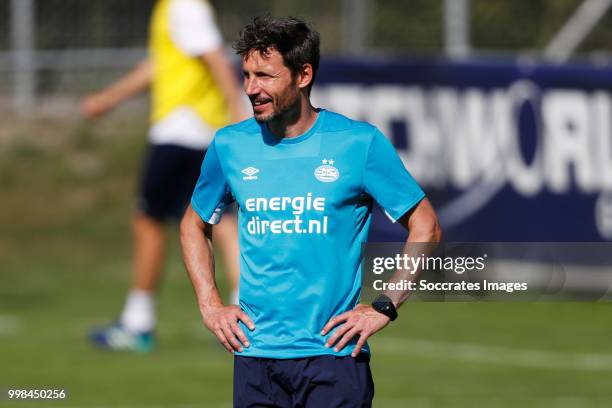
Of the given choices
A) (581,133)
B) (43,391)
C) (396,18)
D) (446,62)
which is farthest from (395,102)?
(43,391)

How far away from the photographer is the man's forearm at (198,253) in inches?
228

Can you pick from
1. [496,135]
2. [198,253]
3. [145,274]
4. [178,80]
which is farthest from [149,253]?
[198,253]

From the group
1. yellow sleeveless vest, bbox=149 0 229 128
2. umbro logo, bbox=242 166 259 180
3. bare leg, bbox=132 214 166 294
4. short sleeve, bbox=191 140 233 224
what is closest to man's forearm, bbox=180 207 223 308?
short sleeve, bbox=191 140 233 224

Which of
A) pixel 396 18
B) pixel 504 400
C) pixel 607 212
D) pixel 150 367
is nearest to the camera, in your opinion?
pixel 504 400

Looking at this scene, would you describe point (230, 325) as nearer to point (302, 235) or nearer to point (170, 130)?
point (302, 235)

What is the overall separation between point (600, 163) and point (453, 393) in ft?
13.8

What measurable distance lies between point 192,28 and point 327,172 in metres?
5.86

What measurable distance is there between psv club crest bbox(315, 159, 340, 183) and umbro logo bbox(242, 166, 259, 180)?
0.72 feet

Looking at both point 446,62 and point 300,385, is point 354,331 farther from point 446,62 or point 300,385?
point 446,62

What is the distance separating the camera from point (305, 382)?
5543 mm

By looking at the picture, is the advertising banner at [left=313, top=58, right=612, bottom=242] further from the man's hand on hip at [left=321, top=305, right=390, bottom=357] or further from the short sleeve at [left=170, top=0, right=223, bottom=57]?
the man's hand on hip at [left=321, top=305, right=390, bottom=357]

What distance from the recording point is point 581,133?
13367mm

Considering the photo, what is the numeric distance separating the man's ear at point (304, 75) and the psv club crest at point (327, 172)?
0.27m

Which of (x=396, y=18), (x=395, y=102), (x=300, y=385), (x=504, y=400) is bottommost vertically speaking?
(x=300, y=385)
